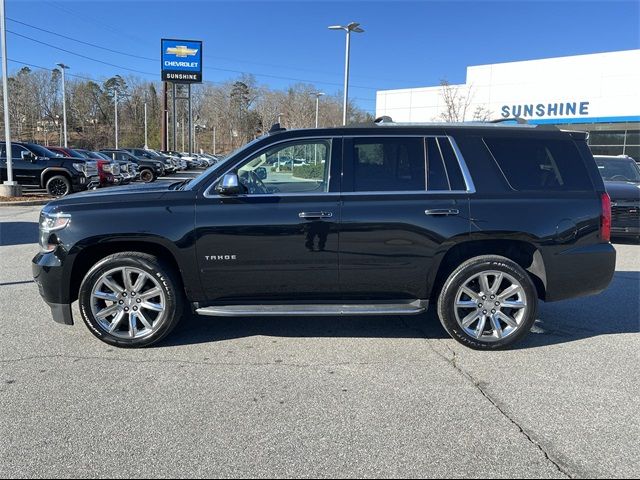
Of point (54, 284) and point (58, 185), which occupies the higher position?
point (58, 185)

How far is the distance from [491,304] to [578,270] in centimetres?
83

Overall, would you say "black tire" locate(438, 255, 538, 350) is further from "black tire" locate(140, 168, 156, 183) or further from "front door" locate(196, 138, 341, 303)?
"black tire" locate(140, 168, 156, 183)

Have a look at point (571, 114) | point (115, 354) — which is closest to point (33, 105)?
point (571, 114)

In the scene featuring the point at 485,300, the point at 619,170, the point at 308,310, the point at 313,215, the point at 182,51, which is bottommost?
the point at 308,310

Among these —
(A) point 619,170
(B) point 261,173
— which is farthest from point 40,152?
(A) point 619,170

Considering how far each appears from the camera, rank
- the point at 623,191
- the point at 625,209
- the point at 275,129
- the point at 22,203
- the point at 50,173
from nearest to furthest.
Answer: the point at 275,129 → the point at 625,209 → the point at 623,191 → the point at 22,203 → the point at 50,173

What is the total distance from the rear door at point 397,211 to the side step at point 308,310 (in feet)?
0.36

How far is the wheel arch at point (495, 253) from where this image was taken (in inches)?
172

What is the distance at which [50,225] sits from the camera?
419 cm

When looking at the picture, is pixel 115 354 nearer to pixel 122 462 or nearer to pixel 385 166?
pixel 122 462

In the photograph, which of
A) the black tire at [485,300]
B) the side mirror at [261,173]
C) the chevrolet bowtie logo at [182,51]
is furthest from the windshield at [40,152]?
the chevrolet bowtie logo at [182,51]

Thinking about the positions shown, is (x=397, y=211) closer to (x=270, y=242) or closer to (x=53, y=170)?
(x=270, y=242)

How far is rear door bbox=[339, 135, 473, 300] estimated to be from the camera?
13.6 feet

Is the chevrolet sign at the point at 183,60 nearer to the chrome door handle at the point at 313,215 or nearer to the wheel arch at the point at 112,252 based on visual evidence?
the wheel arch at the point at 112,252
